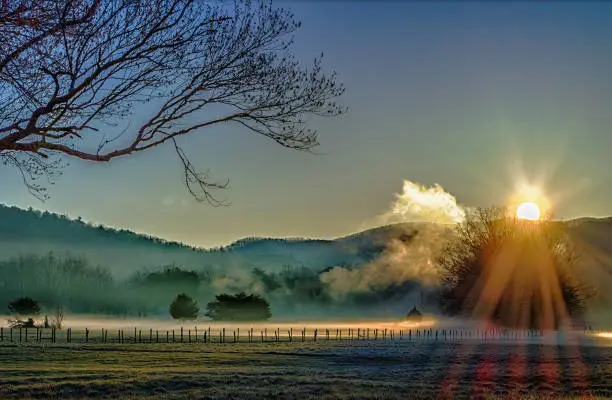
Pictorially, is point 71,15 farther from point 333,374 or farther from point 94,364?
point 94,364

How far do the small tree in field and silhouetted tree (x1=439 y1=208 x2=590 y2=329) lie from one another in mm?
66349

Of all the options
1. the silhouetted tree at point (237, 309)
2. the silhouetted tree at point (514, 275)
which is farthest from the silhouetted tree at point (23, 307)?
the silhouetted tree at point (514, 275)

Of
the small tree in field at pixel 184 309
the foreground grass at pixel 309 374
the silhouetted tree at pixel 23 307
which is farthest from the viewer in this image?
the small tree in field at pixel 184 309

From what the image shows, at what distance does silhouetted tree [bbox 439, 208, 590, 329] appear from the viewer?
278 feet

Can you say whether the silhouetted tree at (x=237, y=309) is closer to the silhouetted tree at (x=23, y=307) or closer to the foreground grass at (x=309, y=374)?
the silhouetted tree at (x=23, y=307)

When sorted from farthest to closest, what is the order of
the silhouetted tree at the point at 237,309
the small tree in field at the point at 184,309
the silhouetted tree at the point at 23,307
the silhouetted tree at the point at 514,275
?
the small tree in field at the point at 184,309
the silhouetted tree at the point at 23,307
the silhouetted tree at the point at 237,309
the silhouetted tree at the point at 514,275

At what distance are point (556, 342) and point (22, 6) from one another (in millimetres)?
69094

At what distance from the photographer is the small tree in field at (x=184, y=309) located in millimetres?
153750

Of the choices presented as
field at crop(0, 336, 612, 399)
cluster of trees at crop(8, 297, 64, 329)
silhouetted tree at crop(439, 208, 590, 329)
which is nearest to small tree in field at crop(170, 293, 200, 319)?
cluster of trees at crop(8, 297, 64, 329)

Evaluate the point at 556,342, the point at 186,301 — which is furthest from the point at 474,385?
the point at 186,301

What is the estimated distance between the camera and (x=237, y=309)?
146 m

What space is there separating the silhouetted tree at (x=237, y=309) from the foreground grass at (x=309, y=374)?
3015 inches

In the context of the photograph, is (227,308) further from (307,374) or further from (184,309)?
(307,374)

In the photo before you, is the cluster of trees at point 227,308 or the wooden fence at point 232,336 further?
the cluster of trees at point 227,308
